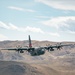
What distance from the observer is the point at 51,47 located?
144 m

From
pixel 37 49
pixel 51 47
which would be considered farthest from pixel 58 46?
pixel 37 49

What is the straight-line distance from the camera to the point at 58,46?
479ft

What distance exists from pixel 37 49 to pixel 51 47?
14669 mm

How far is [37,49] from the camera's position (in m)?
132

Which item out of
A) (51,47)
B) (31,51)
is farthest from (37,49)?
(51,47)

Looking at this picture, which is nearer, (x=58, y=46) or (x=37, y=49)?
(x=37, y=49)

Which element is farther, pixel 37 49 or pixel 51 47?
pixel 51 47

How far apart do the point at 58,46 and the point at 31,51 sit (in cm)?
1986

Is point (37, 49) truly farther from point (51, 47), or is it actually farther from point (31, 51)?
point (51, 47)

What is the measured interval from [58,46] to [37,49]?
19.1m

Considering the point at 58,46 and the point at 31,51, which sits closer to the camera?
the point at 31,51

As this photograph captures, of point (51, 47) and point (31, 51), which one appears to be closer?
point (31, 51)

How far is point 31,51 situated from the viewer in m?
135

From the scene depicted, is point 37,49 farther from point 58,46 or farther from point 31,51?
point 58,46
